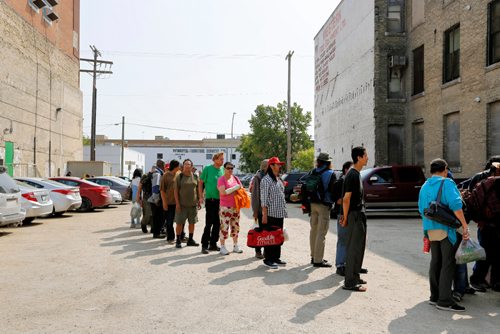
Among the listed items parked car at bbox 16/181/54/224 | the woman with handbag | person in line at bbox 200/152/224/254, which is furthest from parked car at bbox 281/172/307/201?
the woman with handbag

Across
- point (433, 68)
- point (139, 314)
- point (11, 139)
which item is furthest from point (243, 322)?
point (11, 139)

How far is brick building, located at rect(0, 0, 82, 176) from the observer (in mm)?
27386

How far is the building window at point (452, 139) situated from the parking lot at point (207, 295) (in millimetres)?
12584

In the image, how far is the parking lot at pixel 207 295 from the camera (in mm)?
5031

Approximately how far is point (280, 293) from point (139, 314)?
5.99 feet

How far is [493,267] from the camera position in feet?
21.3

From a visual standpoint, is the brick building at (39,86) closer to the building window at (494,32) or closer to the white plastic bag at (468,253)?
the building window at (494,32)

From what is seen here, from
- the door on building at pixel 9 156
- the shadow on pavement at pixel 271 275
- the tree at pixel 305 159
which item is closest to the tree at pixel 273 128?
the tree at pixel 305 159

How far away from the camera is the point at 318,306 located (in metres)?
5.74

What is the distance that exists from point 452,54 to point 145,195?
16.0m

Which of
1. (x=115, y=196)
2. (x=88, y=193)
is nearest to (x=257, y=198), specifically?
(x=88, y=193)

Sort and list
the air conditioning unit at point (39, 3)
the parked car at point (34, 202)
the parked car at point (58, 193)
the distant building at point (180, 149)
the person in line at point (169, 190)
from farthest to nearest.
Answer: the distant building at point (180, 149) < the air conditioning unit at point (39, 3) < the parked car at point (58, 193) < the parked car at point (34, 202) < the person in line at point (169, 190)

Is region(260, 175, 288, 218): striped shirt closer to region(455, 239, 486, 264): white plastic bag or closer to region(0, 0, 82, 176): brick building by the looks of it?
region(455, 239, 486, 264): white plastic bag

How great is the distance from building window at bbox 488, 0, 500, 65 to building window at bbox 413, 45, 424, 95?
648cm
